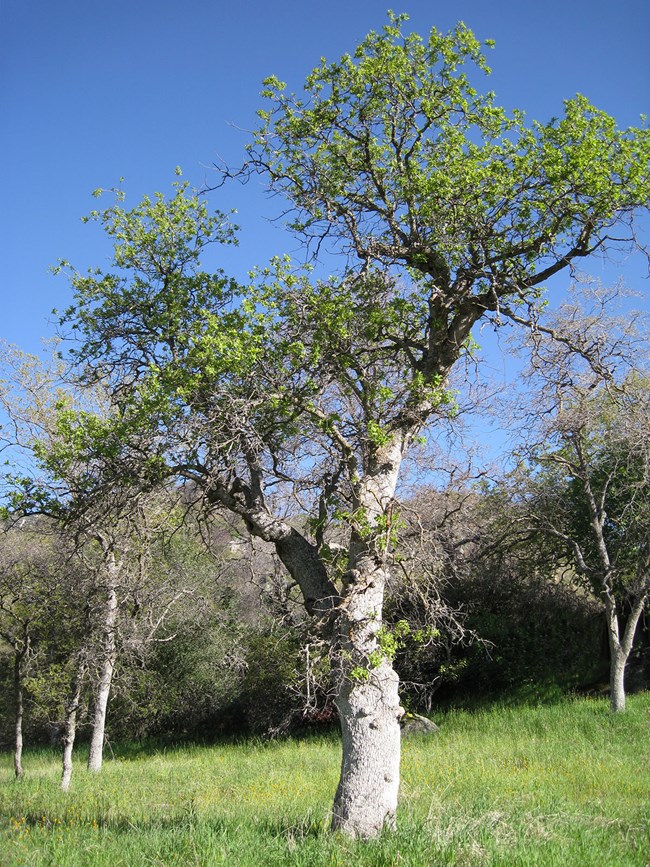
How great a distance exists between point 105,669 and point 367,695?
10.4 m

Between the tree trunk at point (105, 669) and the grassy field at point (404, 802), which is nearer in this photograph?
the grassy field at point (404, 802)

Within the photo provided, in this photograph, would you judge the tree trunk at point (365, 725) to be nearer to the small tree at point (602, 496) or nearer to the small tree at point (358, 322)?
the small tree at point (358, 322)

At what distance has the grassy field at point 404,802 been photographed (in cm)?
588

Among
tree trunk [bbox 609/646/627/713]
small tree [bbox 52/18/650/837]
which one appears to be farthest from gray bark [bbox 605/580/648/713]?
→ small tree [bbox 52/18/650/837]

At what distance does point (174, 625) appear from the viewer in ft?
71.7

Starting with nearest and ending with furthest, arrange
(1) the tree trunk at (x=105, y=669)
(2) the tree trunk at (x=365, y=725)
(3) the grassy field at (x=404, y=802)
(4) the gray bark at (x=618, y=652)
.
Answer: (3) the grassy field at (x=404, y=802) → (2) the tree trunk at (x=365, y=725) → (1) the tree trunk at (x=105, y=669) → (4) the gray bark at (x=618, y=652)

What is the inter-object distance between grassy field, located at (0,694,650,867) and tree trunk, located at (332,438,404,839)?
0.32 meters

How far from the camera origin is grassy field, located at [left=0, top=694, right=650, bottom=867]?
231 inches

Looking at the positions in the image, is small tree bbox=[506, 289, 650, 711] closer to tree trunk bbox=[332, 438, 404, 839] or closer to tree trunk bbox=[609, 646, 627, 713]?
tree trunk bbox=[609, 646, 627, 713]

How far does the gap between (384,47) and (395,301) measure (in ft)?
9.12

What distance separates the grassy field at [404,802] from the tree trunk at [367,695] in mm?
316

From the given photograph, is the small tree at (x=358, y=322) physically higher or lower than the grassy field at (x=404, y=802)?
higher

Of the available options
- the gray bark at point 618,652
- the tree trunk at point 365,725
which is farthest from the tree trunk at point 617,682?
the tree trunk at point 365,725

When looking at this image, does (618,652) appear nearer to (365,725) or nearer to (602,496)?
(602,496)
